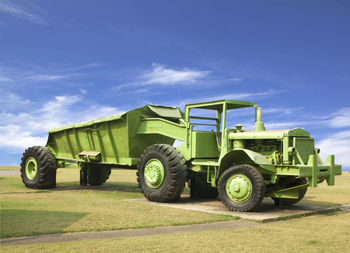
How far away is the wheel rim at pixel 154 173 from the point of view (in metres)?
11.7

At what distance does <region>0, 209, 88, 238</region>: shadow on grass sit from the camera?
6977mm

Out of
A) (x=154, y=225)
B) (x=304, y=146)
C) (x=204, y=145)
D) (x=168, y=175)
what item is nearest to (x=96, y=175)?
(x=168, y=175)

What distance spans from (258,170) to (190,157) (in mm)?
2589

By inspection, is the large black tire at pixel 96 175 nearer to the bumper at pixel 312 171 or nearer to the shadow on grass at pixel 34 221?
the shadow on grass at pixel 34 221

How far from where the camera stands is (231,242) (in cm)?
642

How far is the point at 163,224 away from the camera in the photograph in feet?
25.7

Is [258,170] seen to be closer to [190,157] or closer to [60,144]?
[190,157]

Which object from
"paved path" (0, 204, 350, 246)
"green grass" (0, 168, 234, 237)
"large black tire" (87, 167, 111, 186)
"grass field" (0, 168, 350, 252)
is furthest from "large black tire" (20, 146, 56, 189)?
"paved path" (0, 204, 350, 246)

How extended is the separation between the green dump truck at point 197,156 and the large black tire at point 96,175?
1.14m

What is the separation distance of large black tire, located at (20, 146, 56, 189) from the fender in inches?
328

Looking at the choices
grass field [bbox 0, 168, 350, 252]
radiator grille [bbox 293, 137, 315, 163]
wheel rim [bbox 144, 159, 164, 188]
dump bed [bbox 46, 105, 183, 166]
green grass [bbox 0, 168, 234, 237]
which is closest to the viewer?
grass field [bbox 0, 168, 350, 252]

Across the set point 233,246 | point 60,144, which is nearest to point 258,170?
point 233,246

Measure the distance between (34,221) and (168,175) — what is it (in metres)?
4.50

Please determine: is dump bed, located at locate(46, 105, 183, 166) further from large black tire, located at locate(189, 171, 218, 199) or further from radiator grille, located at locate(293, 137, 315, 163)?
radiator grille, located at locate(293, 137, 315, 163)
